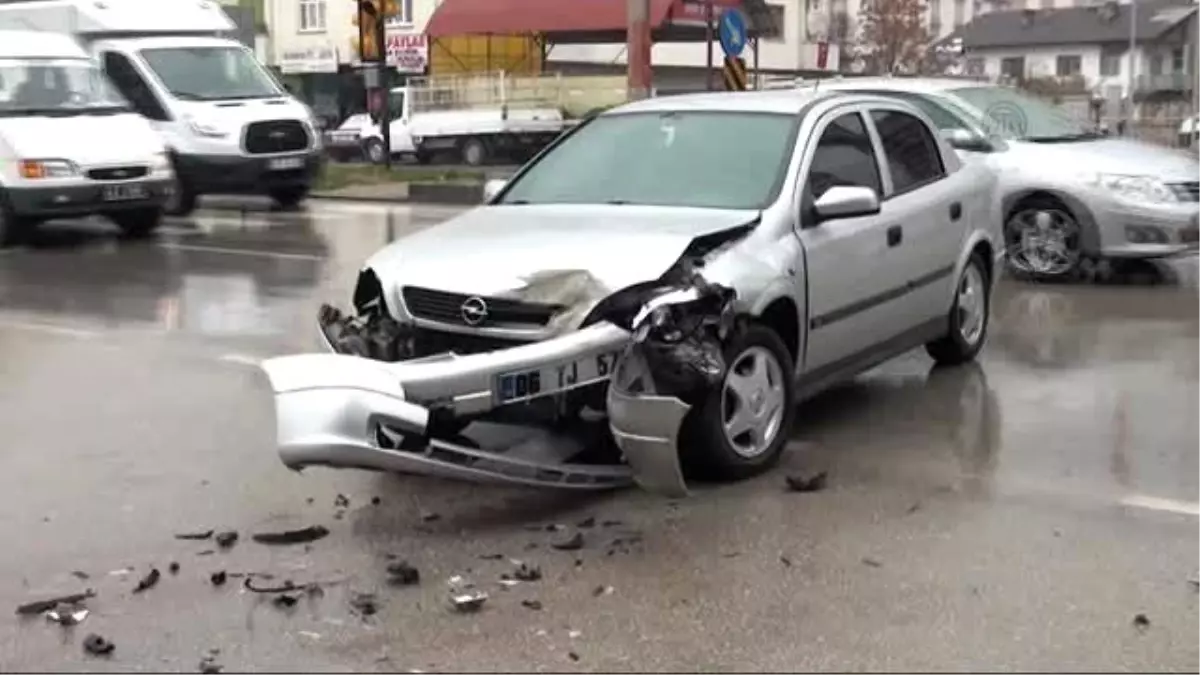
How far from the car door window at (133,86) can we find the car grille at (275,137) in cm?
104

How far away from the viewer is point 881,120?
830 cm

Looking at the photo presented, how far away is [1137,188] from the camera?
484 inches

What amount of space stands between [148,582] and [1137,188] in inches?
358

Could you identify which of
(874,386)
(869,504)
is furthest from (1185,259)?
(869,504)

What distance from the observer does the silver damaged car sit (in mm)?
5922

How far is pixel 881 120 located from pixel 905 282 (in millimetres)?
901

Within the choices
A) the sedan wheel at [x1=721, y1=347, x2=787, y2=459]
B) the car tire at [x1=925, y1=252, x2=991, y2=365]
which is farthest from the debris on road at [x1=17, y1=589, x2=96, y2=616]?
the car tire at [x1=925, y1=252, x2=991, y2=365]

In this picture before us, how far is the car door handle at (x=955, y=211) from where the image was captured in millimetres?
8609

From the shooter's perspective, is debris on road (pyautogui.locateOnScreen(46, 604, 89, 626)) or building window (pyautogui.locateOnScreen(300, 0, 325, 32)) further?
building window (pyautogui.locateOnScreen(300, 0, 325, 32))

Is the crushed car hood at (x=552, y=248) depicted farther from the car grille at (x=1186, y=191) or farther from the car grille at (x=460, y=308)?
the car grille at (x=1186, y=191)

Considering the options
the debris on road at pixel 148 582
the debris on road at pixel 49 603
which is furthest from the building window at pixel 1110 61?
the debris on road at pixel 49 603

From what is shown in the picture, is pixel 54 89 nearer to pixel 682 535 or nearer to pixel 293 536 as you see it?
pixel 293 536

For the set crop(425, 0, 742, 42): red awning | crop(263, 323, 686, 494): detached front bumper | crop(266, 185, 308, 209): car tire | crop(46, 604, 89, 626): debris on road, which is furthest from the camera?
crop(425, 0, 742, 42): red awning

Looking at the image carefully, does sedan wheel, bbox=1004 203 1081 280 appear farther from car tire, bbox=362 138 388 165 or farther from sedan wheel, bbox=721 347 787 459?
car tire, bbox=362 138 388 165
